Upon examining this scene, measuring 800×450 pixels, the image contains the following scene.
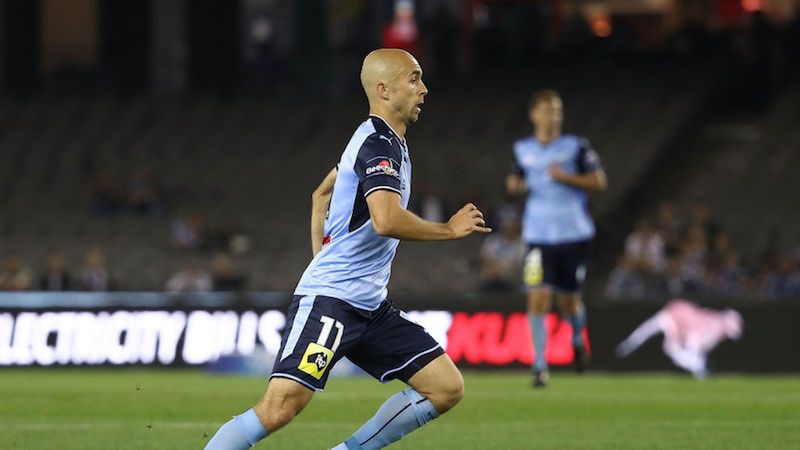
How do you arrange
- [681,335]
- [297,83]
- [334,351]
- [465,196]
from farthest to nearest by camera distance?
[297,83]
[465,196]
[681,335]
[334,351]

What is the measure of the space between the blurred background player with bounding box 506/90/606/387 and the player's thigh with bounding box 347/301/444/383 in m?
6.35

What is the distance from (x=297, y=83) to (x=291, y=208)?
19.6 feet

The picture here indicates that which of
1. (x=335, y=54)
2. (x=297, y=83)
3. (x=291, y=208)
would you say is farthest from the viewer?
(x=335, y=54)

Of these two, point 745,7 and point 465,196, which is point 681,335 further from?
point 745,7

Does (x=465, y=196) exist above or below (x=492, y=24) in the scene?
below

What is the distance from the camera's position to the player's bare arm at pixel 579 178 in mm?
13414

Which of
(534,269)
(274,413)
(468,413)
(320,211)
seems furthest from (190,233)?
(274,413)

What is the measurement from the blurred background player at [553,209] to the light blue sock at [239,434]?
6.98 m

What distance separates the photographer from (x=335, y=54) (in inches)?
1276

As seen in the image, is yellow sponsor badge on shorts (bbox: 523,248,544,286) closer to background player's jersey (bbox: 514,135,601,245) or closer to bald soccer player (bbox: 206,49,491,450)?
background player's jersey (bbox: 514,135,601,245)

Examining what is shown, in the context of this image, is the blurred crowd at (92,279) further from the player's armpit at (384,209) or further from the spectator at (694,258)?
the player's armpit at (384,209)

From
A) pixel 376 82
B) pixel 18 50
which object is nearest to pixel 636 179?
pixel 18 50

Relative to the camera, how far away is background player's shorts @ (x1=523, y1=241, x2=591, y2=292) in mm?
13773

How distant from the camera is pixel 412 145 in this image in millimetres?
26156
